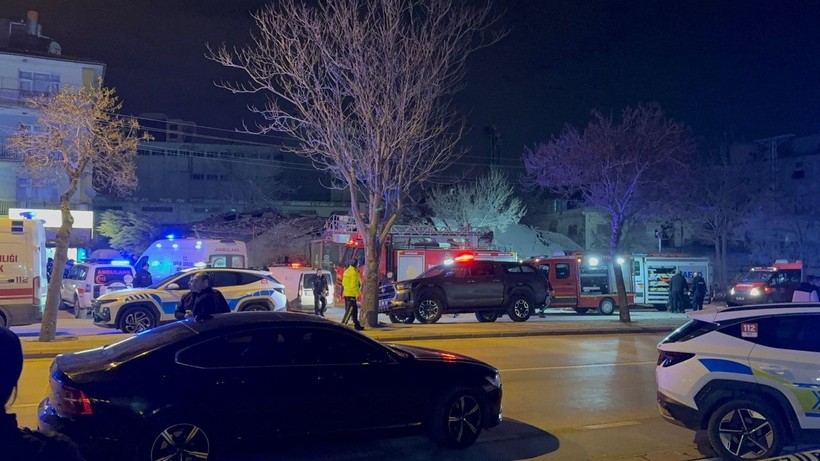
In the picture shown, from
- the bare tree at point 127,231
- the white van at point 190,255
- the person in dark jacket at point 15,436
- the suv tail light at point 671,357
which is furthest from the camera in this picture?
the bare tree at point 127,231

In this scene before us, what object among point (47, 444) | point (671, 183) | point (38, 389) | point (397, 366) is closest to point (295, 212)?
point (671, 183)

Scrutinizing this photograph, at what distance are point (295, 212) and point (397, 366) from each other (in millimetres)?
48391

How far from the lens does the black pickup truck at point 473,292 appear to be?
20.0 meters

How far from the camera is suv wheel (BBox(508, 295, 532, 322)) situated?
2088cm

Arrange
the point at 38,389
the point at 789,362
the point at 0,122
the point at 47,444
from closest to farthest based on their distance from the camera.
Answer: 1. the point at 47,444
2. the point at 789,362
3. the point at 38,389
4. the point at 0,122

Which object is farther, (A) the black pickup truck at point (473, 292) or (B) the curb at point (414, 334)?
(A) the black pickup truck at point (473, 292)

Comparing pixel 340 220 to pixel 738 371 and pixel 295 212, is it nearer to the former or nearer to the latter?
pixel 738 371

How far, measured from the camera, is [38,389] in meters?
9.48

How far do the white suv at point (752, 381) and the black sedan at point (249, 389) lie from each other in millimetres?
2051

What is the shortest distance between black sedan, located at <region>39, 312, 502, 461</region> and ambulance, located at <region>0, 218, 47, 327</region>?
9939 mm

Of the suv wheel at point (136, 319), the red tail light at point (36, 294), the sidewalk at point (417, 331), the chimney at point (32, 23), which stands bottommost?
the sidewalk at point (417, 331)

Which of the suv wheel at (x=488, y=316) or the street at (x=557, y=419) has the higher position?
the suv wheel at (x=488, y=316)

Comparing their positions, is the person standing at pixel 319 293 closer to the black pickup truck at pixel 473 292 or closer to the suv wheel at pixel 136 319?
the black pickup truck at pixel 473 292

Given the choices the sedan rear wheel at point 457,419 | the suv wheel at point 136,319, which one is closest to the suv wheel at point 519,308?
the suv wheel at point 136,319
